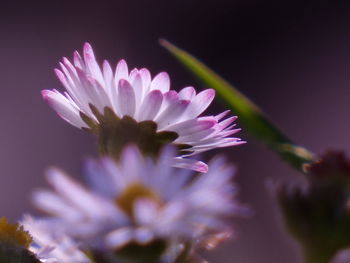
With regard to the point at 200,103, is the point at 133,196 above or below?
below

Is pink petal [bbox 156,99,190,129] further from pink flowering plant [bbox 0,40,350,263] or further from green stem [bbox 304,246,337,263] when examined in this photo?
green stem [bbox 304,246,337,263]

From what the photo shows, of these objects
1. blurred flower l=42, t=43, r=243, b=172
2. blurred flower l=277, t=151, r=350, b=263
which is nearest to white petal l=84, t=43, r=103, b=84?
blurred flower l=42, t=43, r=243, b=172

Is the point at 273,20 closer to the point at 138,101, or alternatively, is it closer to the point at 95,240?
the point at 138,101

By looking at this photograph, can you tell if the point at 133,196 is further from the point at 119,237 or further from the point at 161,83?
the point at 161,83

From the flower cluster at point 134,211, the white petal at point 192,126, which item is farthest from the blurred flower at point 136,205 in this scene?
the white petal at point 192,126

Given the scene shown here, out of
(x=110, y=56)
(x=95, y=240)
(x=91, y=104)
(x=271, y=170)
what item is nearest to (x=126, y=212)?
(x=95, y=240)

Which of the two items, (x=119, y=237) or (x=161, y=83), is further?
(x=161, y=83)

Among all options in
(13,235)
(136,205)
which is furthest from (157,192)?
(13,235)
